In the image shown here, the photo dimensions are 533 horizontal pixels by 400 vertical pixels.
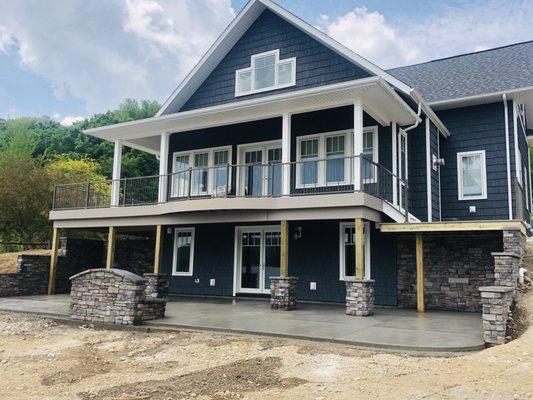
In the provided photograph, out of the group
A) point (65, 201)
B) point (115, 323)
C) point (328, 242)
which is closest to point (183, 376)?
point (115, 323)

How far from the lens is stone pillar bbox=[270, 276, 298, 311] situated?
36.6 feet

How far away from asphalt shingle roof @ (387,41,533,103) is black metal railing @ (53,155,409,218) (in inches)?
143

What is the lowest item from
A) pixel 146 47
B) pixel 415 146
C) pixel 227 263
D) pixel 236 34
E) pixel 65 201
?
pixel 227 263

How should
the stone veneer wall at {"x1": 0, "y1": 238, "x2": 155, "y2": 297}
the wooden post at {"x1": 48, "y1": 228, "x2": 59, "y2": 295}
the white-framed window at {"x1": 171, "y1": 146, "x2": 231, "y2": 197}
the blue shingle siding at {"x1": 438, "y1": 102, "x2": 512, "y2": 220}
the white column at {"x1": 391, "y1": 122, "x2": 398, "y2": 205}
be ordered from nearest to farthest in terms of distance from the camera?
the white column at {"x1": 391, "y1": 122, "x2": 398, "y2": 205} → the blue shingle siding at {"x1": 438, "y1": 102, "x2": 512, "y2": 220} → the stone veneer wall at {"x1": 0, "y1": 238, "x2": 155, "y2": 297} → the white-framed window at {"x1": 171, "y1": 146, "x2": 231, "y2": 197} → the wooden post at {"x1": 48, "y1": 228, "x2": 59, "y2": 295}

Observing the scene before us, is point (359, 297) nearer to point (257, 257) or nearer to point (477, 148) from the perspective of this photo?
point (257, 257)

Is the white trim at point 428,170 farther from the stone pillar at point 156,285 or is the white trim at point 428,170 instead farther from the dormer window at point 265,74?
the stone pillar at point 156,285

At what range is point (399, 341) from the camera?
7.26 metres

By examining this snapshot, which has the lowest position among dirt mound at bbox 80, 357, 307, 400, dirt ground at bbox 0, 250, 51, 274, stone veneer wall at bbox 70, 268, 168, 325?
dirt mound at bbox 80, 357, 307, 400

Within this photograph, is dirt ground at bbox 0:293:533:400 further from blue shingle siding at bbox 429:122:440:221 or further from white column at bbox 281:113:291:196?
blue shingle siding at bbox 429:122:440:221

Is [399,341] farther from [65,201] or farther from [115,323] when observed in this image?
[65,201]

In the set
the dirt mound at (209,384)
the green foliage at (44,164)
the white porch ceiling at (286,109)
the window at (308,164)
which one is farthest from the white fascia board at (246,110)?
the green foliage at (44,164)

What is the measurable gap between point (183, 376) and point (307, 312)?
5.20 meters

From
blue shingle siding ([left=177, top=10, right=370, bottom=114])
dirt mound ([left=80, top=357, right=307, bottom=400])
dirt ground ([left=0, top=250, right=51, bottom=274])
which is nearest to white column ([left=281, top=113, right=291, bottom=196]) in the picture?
blue shingle siding ([left=177, top=10, right=370, bottom=114])

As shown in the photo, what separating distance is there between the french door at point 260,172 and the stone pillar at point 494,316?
6.88 meters
